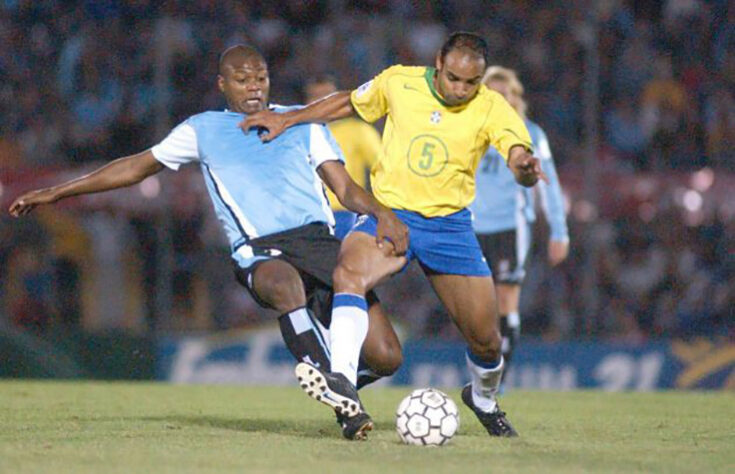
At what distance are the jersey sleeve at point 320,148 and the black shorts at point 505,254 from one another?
3404 millimetres

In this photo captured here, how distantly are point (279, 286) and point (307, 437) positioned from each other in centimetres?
77

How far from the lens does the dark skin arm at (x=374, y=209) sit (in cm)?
708

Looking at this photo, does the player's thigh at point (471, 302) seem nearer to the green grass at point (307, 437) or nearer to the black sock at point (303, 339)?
the green grass at point (307, 437)

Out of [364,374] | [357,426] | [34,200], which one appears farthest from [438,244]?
[34,200]

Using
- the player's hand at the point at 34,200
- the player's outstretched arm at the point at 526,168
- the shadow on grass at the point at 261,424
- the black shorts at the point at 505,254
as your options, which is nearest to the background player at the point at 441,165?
the player's outstretched arm at the point at 526,168

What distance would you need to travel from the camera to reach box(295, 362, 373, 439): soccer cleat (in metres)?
6.57

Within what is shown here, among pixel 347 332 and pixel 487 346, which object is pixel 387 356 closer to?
pixel 487 346

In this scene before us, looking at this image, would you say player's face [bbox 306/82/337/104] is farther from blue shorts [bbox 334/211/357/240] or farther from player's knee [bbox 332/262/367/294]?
player's knee [bbox 332/262/367/294]

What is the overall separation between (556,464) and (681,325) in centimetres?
956

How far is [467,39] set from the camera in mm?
7180

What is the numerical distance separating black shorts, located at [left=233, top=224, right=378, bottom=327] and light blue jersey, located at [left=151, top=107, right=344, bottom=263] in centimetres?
6

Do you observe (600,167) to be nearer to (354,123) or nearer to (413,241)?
(354,123)

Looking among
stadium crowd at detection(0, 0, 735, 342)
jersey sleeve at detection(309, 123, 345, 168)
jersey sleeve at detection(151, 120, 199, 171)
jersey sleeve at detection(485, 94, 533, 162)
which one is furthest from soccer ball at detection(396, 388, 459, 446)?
stadium crowd at detection(0, 0, 735, 342)

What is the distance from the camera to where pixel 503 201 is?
11023mm
